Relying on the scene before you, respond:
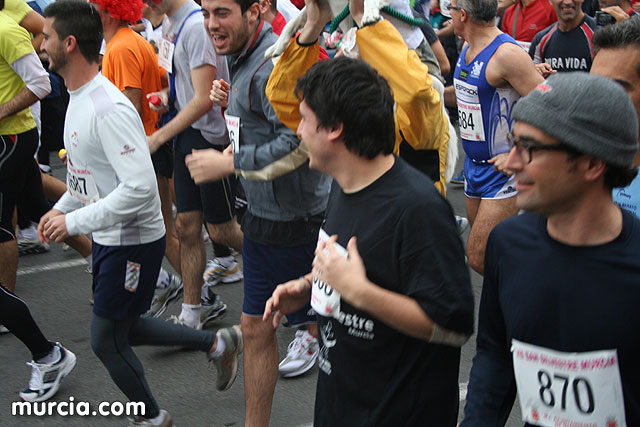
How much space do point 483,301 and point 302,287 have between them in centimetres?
64

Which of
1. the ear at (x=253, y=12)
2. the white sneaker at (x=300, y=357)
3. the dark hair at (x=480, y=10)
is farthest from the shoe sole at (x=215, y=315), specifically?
the dark hair at (x=480, y=10)

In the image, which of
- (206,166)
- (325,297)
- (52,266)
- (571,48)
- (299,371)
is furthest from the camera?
(52,266)

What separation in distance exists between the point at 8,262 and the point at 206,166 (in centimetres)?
240

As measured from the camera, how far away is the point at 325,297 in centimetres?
217

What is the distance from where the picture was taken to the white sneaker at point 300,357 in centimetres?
411

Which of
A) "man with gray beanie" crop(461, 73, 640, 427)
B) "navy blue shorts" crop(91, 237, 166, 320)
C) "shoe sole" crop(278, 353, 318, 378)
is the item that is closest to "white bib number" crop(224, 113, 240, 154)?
"navy blue shorts" crop(91, 237, 166, 320)

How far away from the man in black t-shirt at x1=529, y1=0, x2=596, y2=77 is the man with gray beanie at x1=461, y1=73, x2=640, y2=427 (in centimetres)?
429

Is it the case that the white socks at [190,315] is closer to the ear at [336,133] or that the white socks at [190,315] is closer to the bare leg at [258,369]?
the bare leg at [258,369]

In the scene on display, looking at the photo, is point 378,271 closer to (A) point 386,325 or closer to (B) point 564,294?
(A) point 386,325

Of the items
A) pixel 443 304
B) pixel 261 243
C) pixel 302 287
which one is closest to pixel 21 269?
pixel 261 243

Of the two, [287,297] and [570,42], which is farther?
[570,42]

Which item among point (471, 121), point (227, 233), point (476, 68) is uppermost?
point (476, 68)

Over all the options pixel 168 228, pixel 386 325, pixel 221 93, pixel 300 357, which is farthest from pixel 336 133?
pixel 168 228

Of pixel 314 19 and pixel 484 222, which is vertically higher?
pixel 314 19
